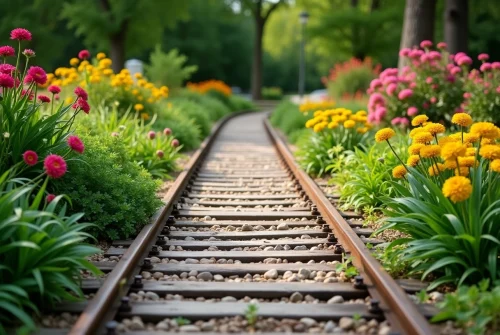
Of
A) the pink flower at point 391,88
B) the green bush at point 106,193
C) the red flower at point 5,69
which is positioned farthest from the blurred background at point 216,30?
the red flower at point 5,69

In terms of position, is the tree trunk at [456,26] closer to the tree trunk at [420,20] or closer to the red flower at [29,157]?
the tree trunk at [420,20]

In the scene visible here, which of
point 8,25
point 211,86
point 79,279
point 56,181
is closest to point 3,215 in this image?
point 79,279

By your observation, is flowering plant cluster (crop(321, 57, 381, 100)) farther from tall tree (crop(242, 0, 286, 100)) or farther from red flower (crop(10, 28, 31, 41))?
tall tree (crop(242, 0, 286, 100))

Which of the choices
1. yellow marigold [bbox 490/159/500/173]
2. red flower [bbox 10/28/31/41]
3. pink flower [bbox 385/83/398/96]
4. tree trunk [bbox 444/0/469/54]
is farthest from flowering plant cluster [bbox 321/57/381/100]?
yellow marigold [bbox 490/159/500/173]

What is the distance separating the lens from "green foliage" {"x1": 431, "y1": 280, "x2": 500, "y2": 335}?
3720mm

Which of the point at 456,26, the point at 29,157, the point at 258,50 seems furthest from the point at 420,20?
the point at 258,50

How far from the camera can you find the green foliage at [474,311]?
12.2 feet

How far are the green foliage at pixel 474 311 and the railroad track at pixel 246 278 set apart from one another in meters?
0.16

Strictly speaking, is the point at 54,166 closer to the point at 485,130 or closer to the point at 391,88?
the point at 485,130

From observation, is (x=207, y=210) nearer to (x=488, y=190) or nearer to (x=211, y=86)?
(x=488, y=190)

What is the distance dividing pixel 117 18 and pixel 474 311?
2454cm

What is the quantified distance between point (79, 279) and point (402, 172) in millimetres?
2679

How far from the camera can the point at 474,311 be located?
3816 millimetres

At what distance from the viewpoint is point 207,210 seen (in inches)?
301
